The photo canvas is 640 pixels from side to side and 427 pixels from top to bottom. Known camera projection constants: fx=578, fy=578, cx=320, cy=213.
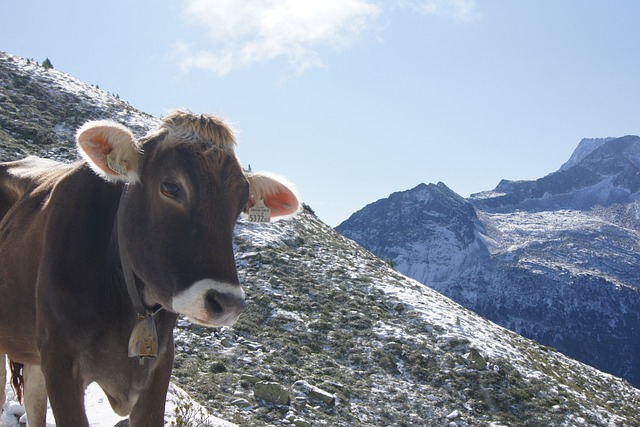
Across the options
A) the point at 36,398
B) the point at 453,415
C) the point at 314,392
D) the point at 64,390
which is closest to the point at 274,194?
the point at 64,390

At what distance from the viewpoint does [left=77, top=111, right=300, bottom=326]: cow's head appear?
3.26 meters

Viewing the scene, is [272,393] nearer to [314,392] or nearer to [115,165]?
[314,392]

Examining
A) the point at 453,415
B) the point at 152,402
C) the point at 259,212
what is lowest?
the point at 453,415

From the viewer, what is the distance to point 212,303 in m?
3.13

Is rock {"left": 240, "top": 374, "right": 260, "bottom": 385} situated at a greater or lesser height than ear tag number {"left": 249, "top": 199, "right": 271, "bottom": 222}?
lesser

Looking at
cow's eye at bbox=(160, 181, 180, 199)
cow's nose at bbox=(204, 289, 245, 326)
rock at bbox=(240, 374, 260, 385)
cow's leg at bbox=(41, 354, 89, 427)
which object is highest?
cow's eye at bbox=(160, 181, 180, 199)

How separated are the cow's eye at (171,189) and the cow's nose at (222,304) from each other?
2.33 ft

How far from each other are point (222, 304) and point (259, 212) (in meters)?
1.41

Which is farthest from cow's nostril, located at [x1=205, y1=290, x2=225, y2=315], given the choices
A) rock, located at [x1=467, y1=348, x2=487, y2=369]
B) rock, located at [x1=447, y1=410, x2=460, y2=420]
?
rock, located at [x1=467, y1=348, x2=487, y2=369]

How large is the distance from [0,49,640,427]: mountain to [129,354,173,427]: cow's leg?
21.4 feet

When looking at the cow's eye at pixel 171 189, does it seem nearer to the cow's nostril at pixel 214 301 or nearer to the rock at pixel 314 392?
the cow's nostril at pixel 214 301

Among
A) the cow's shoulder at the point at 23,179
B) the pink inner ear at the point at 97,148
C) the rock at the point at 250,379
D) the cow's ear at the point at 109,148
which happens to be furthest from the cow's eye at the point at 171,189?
the rock at the point at 250,379

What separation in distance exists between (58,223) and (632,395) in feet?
68.4

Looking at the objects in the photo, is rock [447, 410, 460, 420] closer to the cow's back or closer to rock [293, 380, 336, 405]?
rock [293, 380, 336, 405]
